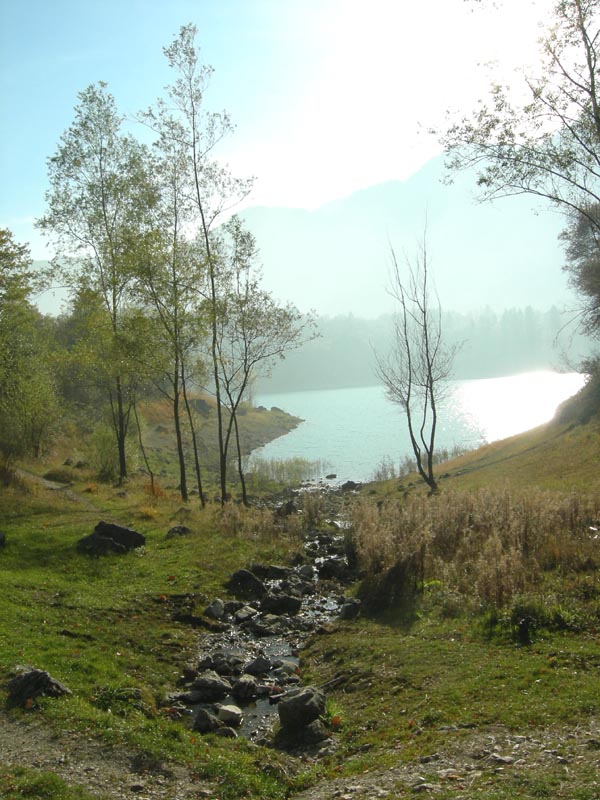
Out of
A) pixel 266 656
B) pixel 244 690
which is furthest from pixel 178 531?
pixel 244 690

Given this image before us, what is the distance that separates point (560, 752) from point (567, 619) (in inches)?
171

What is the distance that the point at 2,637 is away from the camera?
36.0 feet

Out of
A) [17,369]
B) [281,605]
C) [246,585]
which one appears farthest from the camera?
[17,369]

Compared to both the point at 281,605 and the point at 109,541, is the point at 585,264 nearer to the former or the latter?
the point at 281,605

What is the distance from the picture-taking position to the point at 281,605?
1542 centimetres

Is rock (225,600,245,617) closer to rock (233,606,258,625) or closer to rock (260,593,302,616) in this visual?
rock (233,606,258,625)

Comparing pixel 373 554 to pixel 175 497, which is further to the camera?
pixel 175 497

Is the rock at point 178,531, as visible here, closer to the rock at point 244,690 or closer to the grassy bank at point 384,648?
the grassy bank at point 384,648

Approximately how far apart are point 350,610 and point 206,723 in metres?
5.56

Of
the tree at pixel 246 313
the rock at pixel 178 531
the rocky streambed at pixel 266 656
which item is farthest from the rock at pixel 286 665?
the tree at pixel 246 313

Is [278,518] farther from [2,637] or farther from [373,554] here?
[2,637]

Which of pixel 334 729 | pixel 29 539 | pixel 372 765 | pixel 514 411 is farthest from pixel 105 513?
pixel 514 411

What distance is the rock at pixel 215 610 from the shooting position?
14695 mm

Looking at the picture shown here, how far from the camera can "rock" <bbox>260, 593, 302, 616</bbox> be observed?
50.2 ft
